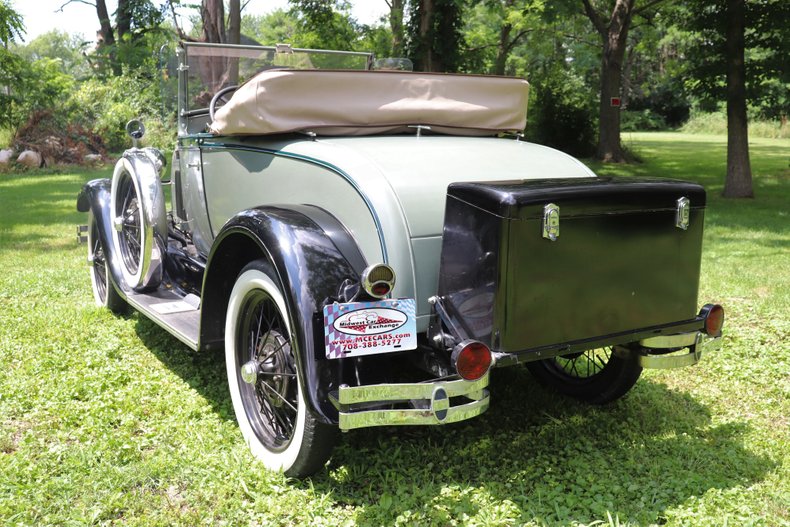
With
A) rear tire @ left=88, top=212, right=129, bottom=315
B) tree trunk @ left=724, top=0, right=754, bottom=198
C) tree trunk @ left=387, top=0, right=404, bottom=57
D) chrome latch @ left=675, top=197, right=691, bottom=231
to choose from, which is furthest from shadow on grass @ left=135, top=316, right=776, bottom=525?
tree trunk @ left=387, top=0, right=404, bottom=57

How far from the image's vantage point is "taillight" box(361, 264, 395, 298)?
2512 mm

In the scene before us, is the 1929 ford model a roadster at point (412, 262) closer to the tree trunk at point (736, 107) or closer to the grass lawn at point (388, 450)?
the grass lawn at point (388, 450)

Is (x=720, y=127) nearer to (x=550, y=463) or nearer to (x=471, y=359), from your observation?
(x=550, y=463)

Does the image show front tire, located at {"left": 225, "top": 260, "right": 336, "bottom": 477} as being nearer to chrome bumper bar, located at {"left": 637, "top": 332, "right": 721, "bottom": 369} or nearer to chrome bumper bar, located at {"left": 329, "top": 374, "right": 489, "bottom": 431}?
chrome bumper bar, located at {"left": 329, "top": 374, "right": 489, "bottom": 431}

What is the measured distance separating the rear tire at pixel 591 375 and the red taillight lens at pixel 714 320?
36cm

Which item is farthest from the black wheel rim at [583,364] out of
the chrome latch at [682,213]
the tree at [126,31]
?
the tree at [126,31]

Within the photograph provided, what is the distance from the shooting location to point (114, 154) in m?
18.2

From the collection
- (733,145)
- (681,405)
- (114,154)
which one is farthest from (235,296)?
(114,154)

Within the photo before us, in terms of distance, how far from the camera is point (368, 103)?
3.57 meters

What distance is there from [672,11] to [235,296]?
13502mm

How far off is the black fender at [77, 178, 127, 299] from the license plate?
227 centimetres

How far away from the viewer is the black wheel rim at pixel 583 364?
381 cm

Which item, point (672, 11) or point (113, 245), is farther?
point (672, 11)

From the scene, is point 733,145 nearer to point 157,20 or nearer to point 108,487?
point 108,487
